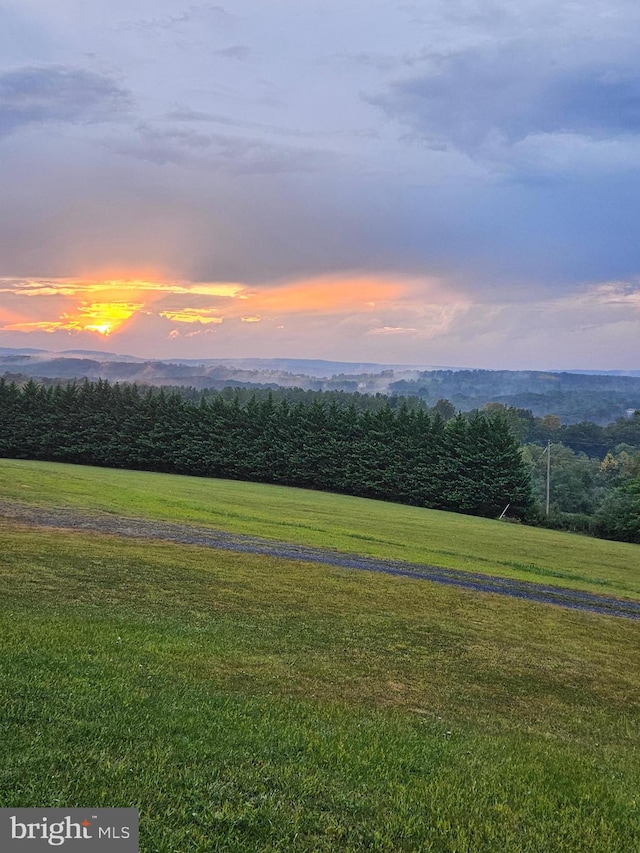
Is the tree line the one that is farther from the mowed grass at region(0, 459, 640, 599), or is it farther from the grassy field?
the grassy field

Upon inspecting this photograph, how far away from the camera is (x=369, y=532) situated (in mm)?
32875

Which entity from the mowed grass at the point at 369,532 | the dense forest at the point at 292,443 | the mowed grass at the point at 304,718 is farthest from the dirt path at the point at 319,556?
the dense forest at the point at 292,443

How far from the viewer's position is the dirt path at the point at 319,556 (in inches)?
779

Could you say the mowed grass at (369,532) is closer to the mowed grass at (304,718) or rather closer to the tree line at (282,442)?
the mowed grass at (304,718)

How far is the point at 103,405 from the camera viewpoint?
7238 centimetres

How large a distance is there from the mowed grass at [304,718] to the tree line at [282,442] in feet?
162

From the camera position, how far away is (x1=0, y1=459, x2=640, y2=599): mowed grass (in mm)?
26094

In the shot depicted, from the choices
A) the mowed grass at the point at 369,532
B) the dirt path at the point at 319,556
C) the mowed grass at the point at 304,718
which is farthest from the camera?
the mowed grass at the point at 369,532

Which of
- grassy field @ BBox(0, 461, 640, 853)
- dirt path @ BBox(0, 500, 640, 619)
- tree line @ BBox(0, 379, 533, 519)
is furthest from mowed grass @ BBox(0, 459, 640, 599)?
tree line @ BBox(0, 379, 533, 519)

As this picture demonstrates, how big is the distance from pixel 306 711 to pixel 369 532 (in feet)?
82.8

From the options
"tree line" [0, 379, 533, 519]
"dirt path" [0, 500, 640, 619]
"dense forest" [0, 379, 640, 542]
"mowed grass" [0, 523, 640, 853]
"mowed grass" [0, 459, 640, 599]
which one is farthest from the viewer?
"tree line" [0, 379, 533, 519]

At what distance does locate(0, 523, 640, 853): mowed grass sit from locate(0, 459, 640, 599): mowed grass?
36.7ft

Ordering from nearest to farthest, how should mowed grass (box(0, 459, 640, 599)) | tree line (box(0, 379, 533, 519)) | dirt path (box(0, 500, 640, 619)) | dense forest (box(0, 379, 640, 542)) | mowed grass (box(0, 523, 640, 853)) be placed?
mowed grass (box(0, 523, 640, 853)), dirt path (box(0, 500, 640, 619)), mowed grass (box(0, 459, 640, 599)), dense forest (box(0, 379, 640, 542)), tree line (box(0, 379, 533, 519))

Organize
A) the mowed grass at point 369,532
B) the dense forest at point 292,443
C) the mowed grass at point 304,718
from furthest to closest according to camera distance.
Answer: the dense forest at point 292,443
the mowed grass at point 369,532
the mowed grass at point 304,718
